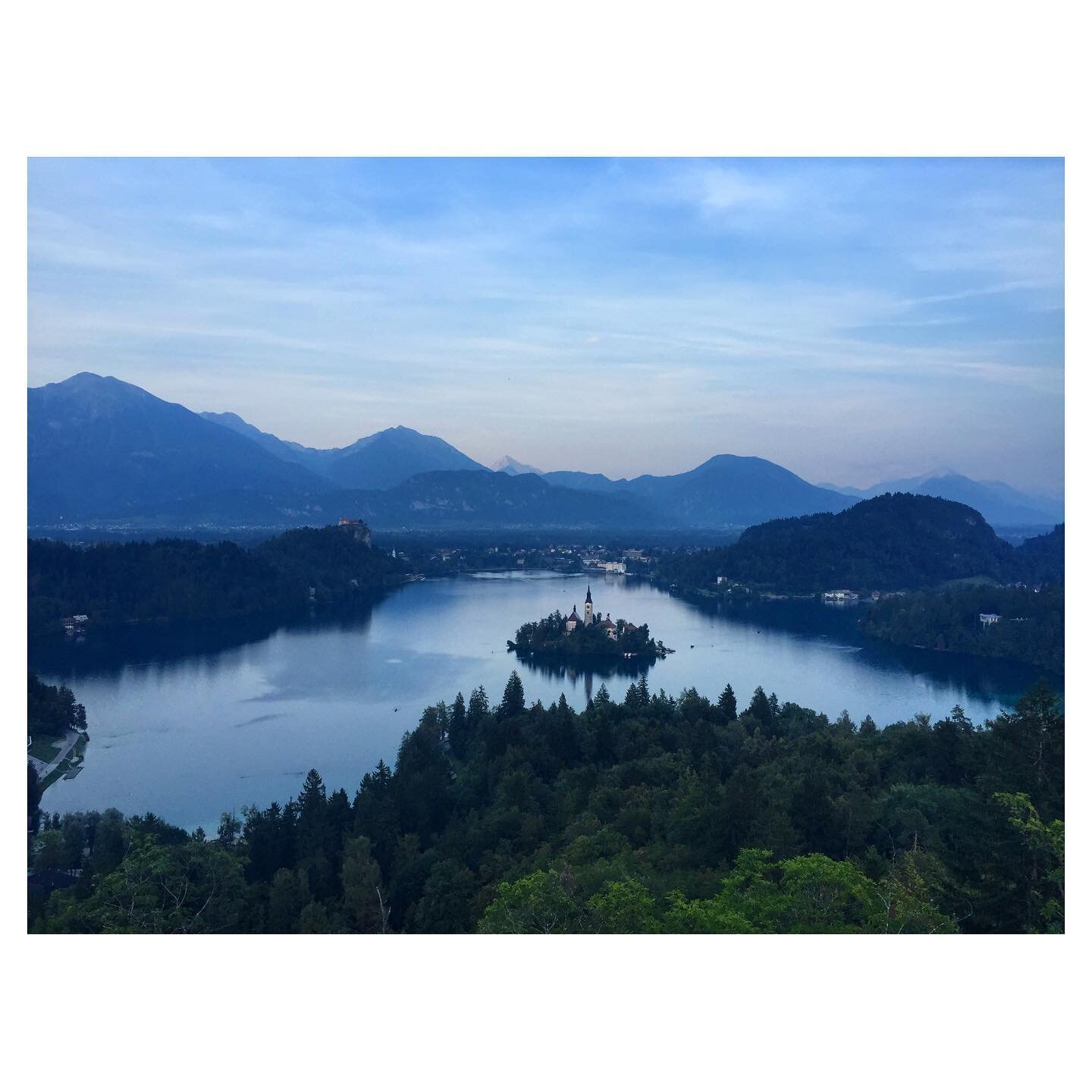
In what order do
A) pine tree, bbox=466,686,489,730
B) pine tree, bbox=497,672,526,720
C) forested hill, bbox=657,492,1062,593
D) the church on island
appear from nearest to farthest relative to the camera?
pine tree, bbox=466,686,489,730, pine tree, bbox=497,672,526,720, the church on island, forested hill, bbox=657,492,1062,593

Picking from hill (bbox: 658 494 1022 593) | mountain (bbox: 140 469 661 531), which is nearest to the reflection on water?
mountain (bbox: 140 469 661 531)

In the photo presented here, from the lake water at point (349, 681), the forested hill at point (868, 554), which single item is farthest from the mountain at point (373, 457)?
the forested hill at point (868, 554)

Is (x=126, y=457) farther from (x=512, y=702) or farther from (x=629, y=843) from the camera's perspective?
(x=629, y=843)

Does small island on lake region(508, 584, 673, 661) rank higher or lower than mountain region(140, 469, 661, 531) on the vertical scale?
lower

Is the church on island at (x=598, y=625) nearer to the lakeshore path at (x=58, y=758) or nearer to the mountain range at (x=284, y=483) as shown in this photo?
the mountain range at (x=284, y=483)

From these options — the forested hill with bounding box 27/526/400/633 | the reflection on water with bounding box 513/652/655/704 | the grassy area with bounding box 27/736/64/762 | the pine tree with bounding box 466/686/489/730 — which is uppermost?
the forested hill with bounding box 27/526/400/633

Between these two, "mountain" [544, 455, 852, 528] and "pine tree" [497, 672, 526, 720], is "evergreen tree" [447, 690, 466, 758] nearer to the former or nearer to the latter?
"pine tree" [497, 672, 526, 720]
